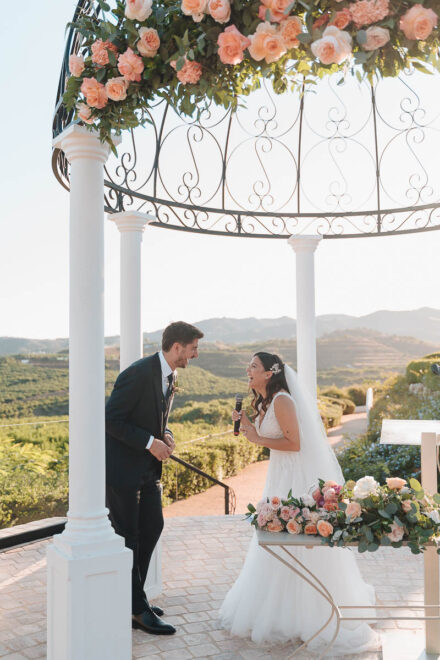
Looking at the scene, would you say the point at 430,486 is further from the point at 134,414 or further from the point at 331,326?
the point at 331,326

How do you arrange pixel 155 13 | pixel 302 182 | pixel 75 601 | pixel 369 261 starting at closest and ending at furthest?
pixel 155 13
pixel 75 601
pixel 302 182
pixel 369 261

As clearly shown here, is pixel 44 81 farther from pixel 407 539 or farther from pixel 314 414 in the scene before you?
pixel 407 539

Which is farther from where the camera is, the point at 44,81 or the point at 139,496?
the point at 44,81

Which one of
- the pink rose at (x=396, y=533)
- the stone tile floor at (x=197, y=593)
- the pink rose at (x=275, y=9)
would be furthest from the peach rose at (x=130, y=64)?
the stone tile floor at (x=197, y=593)

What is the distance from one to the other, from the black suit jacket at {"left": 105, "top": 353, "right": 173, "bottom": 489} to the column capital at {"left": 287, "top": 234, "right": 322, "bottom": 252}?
2488mm

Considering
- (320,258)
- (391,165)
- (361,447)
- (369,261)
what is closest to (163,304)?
(320,258)

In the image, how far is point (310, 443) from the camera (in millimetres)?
4812

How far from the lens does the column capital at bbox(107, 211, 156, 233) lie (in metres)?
5.57

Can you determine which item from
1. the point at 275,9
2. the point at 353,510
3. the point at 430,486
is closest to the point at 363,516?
the point at 353,510

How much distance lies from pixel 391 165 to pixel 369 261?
31.1 metres

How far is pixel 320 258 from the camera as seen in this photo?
37094mm

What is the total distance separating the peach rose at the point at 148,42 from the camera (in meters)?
3.37

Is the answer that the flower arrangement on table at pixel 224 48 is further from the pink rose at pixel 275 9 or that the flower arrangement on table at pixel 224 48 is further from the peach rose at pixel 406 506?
the peach rose at pixel 406 506

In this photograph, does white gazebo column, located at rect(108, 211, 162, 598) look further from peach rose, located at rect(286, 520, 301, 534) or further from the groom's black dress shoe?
peach rose, located at rect(286, 520, 301, 534)
